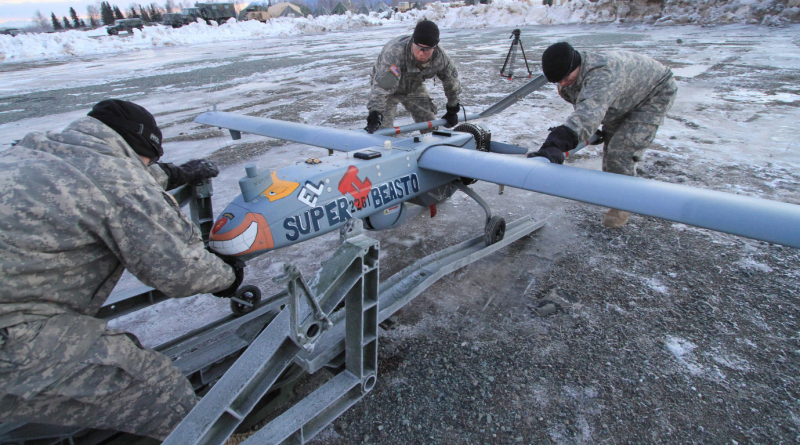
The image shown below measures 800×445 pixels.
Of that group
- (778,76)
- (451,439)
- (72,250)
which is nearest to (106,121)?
(72,250)

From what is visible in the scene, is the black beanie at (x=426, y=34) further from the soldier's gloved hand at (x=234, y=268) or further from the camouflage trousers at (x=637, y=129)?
the soldier's gloved hand at (x=234, y=268)

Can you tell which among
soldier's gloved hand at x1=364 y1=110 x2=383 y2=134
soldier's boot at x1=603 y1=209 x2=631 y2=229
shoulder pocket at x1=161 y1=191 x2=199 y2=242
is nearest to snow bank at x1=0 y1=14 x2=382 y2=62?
soldier's gloved hand at x1=364 y1=110 x2=383 y2=134

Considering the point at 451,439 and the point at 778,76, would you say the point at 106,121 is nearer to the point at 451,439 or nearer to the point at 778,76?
the point at 451,439

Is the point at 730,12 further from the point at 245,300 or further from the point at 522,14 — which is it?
the point at 245,300

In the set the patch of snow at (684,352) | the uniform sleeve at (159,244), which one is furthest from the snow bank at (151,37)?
the patch of snow at (684,352)

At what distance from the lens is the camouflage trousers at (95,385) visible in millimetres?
1669

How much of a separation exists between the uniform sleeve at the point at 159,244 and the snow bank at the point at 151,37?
35.1m

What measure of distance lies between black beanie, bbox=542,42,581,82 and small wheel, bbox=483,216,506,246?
60.4 inches

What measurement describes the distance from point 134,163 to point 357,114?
8095 mm

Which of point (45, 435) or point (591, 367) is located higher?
point (45, 435)

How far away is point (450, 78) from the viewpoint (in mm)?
6164

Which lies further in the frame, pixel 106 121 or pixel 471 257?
pixel 471 257

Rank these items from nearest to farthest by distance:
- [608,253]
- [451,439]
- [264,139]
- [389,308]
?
[451,439] < [389,308] < [608,253] < [264,139]

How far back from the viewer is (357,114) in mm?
9820
